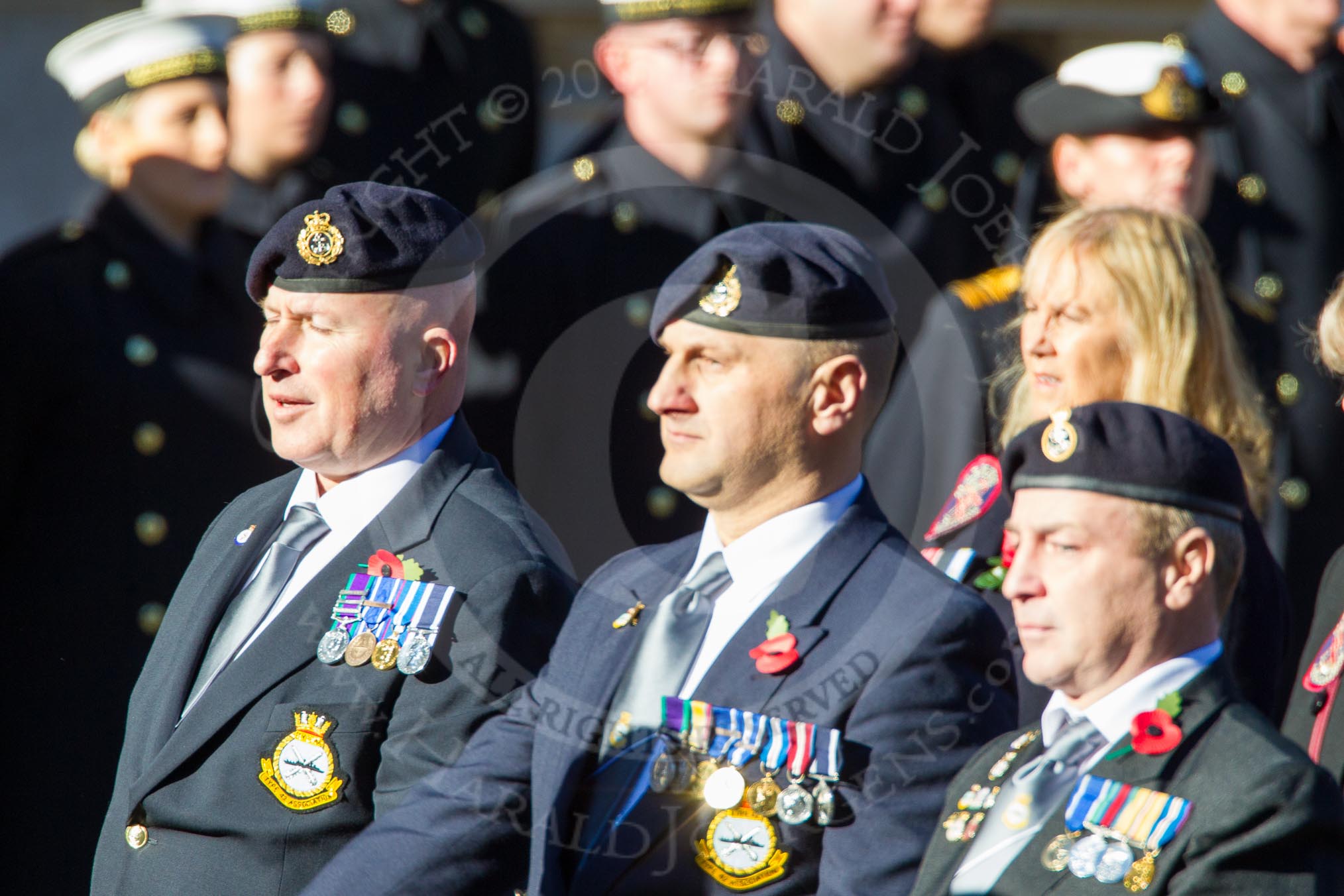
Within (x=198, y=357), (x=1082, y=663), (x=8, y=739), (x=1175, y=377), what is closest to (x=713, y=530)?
(x=1082, y=663)

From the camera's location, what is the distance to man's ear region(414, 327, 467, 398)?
4.04 m

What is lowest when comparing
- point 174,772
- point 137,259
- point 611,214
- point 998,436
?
point 998,436

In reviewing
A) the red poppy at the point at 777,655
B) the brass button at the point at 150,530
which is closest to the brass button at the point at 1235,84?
the red poppy at the point at 777,655

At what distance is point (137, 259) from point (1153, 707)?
3.03 meters

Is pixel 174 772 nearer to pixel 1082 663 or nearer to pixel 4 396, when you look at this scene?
pixel 4 396

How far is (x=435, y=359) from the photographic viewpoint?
13.3ft

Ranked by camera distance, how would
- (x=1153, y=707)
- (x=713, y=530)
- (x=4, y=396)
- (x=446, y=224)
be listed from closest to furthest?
(x=1153, y=707)
(x=713, y=530)
(x=446, y=224)
(x=4, y=396)

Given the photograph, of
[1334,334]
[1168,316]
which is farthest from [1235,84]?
[1334,334]

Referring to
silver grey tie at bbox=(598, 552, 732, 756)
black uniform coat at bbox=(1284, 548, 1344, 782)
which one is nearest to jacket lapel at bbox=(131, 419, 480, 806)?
silver grey tie at bbox=(598, 552, 732, 756)

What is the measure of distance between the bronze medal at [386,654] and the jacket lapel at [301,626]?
16cm

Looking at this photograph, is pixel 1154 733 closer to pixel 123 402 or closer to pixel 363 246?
pixel 363 246

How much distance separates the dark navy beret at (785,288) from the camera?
3.69 m

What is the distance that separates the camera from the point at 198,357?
504 centimetres

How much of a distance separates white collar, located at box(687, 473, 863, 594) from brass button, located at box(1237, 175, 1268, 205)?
1966mm
